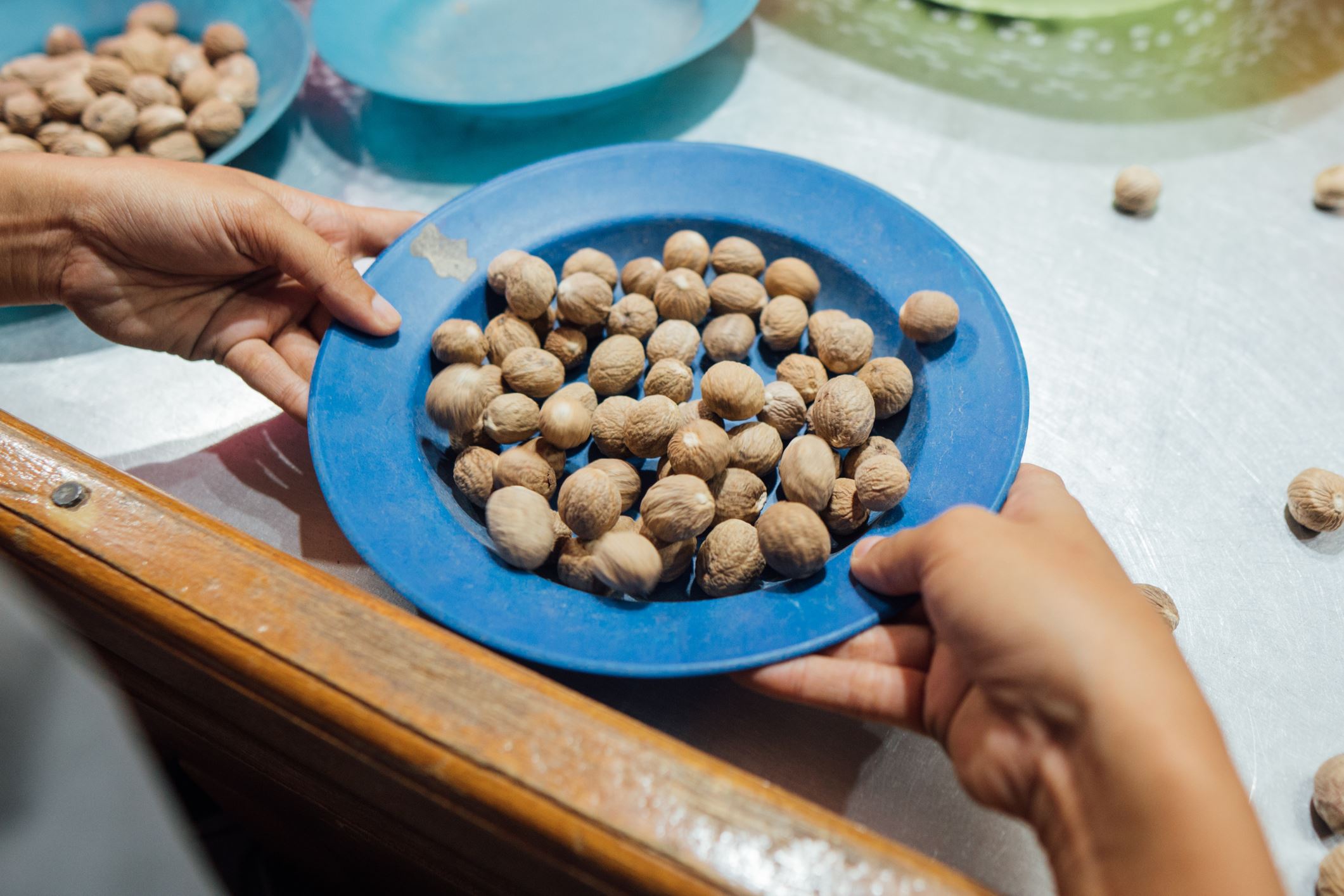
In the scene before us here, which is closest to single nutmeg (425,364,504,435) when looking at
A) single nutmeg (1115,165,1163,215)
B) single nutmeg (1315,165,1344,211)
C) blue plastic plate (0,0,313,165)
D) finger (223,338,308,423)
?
finger (223,338,308,423)

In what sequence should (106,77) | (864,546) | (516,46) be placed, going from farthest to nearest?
(516,46) → (106,77) → (864,546)

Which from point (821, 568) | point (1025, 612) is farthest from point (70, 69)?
point (1025, 612)

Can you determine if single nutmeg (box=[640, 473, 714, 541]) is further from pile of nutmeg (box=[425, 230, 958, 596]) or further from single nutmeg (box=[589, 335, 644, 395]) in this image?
single nutmeg (box=[589, 335, 644, 395])

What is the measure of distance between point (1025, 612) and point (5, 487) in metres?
1.01

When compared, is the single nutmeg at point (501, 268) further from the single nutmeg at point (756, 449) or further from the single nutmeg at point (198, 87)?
the single nutmeg at point (198, 87)

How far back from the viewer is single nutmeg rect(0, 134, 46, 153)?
5.34 feet

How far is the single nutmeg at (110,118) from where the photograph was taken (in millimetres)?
1665

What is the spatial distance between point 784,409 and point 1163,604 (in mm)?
561

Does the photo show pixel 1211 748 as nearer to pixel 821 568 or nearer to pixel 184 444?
pixel 821 568

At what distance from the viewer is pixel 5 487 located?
0.82 meters

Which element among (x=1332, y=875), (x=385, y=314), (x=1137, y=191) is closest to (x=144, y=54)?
(x=385, y=314)

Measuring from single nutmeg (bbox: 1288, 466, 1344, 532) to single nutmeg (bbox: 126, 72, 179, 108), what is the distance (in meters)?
2.21

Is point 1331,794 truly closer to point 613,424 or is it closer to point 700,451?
point 700,451

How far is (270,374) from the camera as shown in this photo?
1282mm
